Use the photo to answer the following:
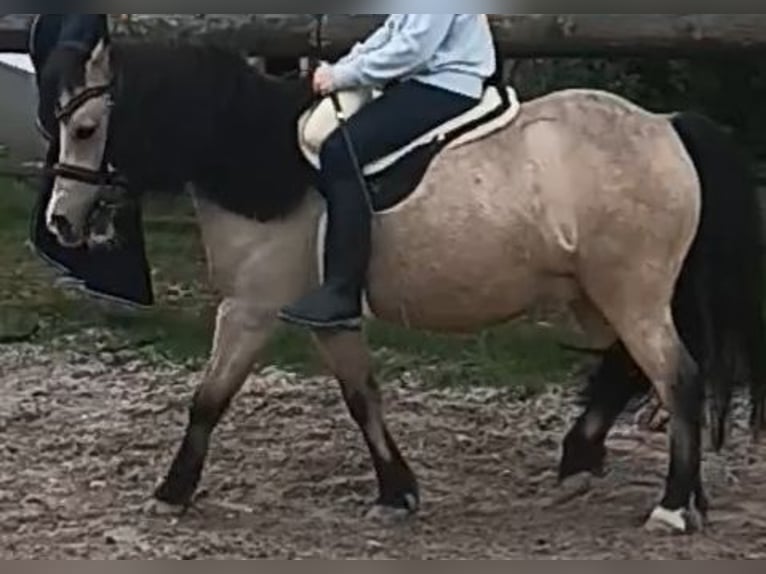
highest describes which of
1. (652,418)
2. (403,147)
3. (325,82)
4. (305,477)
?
(325,82)

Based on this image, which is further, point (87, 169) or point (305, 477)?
point (305, 477)

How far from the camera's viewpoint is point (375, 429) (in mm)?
4012

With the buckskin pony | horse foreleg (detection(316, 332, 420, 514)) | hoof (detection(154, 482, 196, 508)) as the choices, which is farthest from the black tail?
hoof (detection(154, 482, 196, 508))

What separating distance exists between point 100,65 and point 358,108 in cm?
52

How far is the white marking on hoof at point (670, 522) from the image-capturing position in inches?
155

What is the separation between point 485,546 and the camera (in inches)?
155

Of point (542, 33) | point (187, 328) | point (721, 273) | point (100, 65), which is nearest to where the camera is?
point (100, 65)

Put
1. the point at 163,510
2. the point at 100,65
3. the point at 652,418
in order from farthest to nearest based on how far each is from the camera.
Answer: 1. the point at 652,418
2. the point at 163,510
3. the point at 100,65

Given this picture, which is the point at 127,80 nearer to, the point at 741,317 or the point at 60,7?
the point at 60,7

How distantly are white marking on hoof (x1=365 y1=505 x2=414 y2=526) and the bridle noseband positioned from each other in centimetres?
85

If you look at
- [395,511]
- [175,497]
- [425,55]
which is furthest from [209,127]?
[395,511]

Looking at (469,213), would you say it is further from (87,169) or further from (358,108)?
(87,169)

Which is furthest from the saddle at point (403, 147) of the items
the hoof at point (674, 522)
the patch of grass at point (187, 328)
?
the hoof at point (674, 522)

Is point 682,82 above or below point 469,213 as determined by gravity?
above
